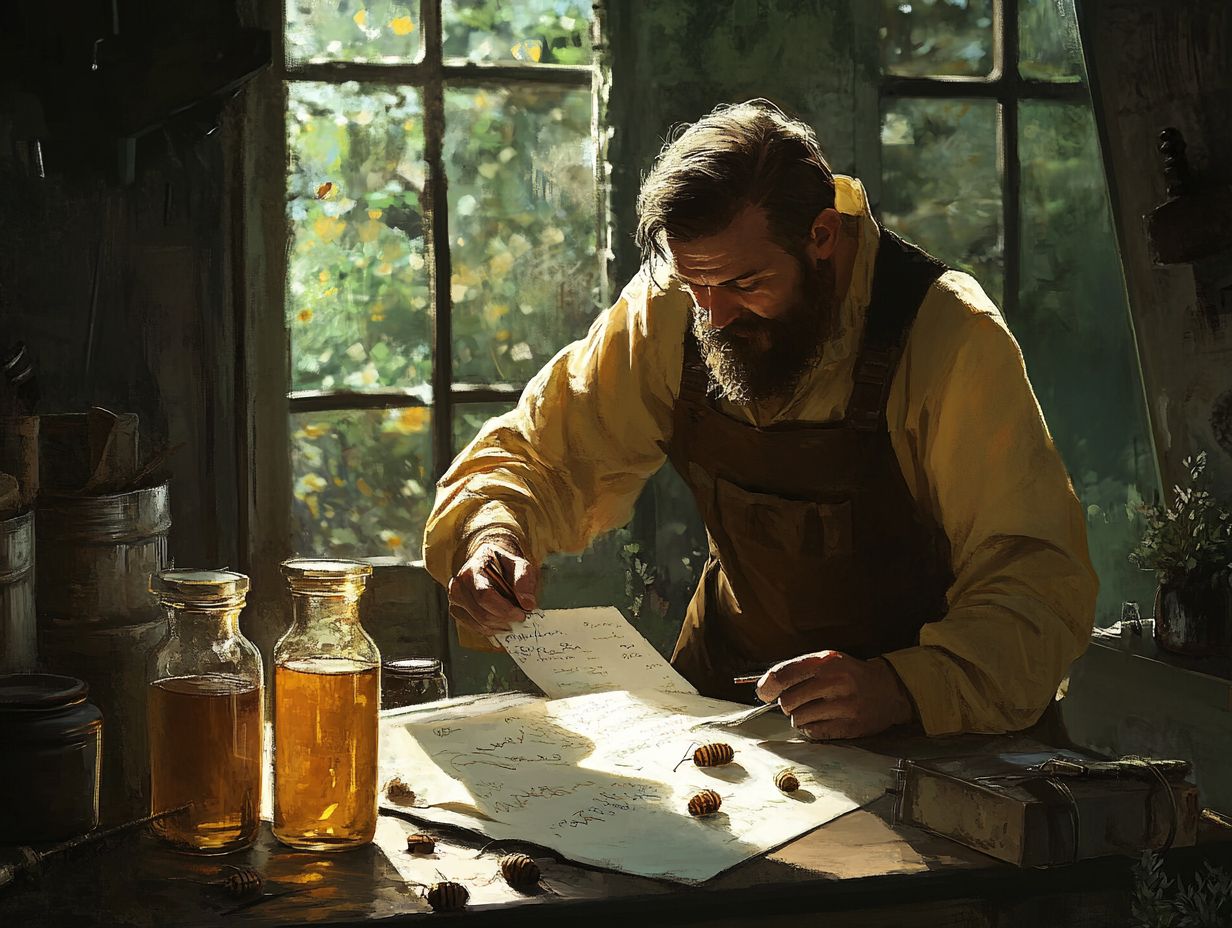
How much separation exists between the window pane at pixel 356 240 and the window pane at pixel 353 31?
76mm

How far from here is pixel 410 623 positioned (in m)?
3.31

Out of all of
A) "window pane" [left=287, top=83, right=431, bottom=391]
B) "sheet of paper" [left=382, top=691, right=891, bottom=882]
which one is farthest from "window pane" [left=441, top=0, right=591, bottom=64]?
"sheet of paper" [left=382, top=691, right=891, bottom=882]

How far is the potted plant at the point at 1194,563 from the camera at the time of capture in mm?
3006

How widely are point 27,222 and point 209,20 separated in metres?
0.60

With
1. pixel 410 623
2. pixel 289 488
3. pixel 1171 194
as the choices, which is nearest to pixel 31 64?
pixel 289 488

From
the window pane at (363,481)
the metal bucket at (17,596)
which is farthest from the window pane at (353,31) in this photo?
the metal bucket at (17,596)

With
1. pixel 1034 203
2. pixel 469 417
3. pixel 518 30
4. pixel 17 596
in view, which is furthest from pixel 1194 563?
pixel 17 596

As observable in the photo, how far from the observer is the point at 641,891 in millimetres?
1301

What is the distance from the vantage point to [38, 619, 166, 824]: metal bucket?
147 centimetres

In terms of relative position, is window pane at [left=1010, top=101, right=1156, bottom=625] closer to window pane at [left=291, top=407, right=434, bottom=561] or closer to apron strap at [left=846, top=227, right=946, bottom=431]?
apron strap at [left=846, top=227, right=946, bottom=431]

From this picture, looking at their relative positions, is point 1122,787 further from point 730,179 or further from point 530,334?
point 530,334

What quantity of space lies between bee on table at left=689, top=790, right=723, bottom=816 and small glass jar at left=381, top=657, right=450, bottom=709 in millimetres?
667

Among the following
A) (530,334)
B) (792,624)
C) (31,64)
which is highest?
(31,64)

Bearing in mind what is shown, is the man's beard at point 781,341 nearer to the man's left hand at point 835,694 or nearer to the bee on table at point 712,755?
the man's left hand at point 835,694
